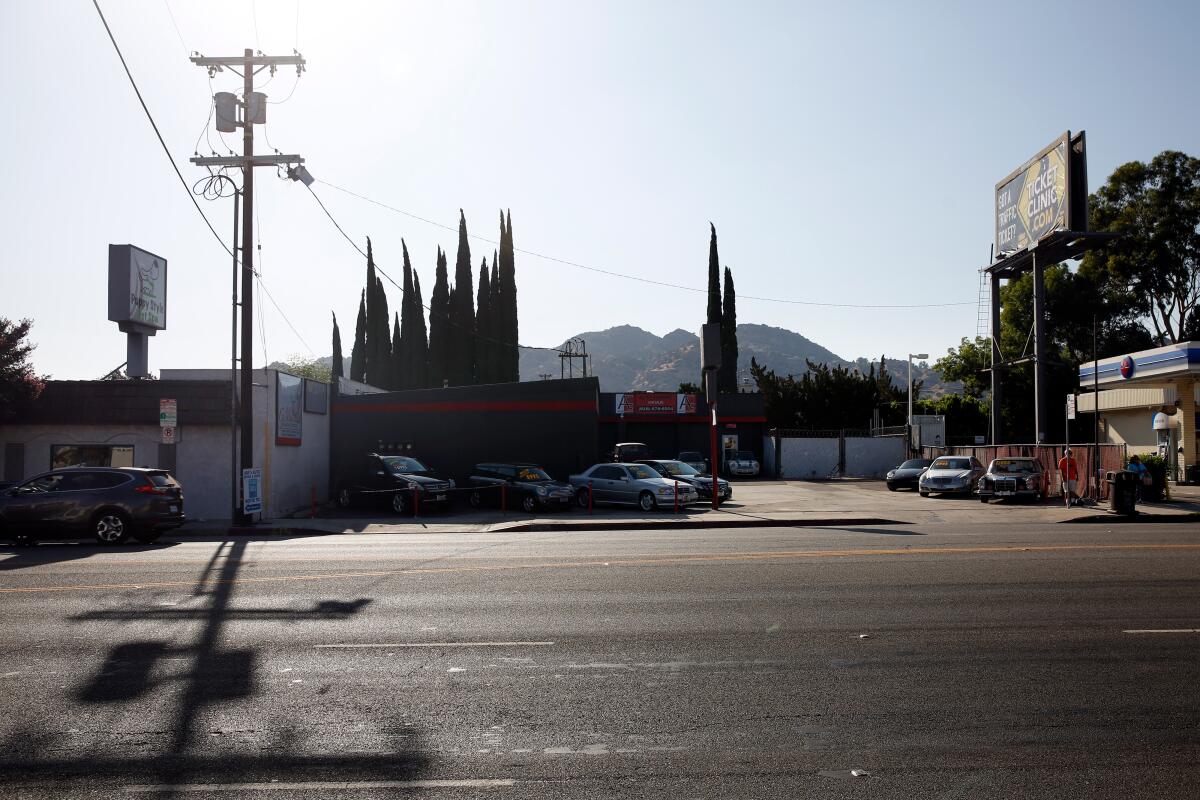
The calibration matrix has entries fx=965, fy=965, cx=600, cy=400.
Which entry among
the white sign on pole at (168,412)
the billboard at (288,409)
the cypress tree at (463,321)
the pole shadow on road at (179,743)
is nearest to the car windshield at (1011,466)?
the billboard at (288,409)

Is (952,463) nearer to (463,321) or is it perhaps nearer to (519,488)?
(519,488)

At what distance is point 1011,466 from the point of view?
2967 cm

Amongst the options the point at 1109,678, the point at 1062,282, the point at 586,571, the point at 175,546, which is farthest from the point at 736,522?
the point at 1062,282

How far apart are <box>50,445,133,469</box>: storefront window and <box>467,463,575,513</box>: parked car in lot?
9.70m

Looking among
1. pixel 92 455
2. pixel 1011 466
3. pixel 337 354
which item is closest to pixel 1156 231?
pixel 1011 466

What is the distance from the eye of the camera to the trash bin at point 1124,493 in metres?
23.4

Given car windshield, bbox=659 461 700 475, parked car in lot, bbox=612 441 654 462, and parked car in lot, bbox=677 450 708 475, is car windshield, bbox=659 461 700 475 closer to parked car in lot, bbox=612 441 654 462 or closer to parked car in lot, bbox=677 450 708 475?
Result: parked car in lot, bbox=612 441 654 462

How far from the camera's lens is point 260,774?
5.37m

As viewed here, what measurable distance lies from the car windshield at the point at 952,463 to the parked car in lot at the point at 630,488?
32.3 feet

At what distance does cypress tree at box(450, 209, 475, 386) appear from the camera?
68.1m

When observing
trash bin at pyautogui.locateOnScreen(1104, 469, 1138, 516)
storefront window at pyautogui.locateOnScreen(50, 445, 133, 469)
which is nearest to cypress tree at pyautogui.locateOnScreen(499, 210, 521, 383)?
storefront window at pyautogui.locateOnScreen(50, 445, 133, 469)

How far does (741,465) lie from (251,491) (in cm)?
3063

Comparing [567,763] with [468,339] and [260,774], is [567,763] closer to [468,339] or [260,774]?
[260,774]

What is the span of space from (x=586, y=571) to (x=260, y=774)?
788 centimetres
